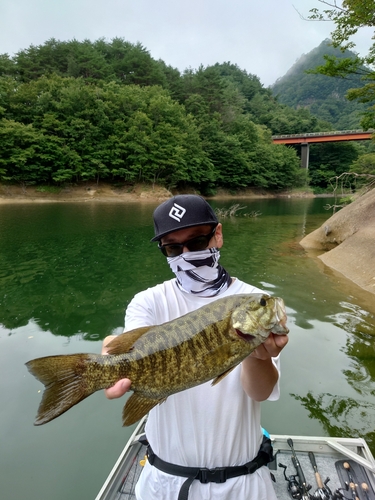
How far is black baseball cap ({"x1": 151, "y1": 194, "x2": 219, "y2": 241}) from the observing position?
2.48 m

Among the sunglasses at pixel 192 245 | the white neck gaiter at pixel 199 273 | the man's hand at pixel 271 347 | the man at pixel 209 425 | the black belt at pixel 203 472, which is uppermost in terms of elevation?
the sunglasses at pixel 192 245

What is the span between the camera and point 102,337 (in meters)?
8.85

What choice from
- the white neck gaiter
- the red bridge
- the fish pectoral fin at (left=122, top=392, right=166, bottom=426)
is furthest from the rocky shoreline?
the red bridge

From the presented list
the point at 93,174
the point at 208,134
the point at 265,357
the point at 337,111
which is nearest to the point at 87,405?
the point at 265,357

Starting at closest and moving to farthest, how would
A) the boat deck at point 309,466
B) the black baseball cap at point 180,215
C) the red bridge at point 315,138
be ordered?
1. the black baseball cap at point 180,215
2. the boat deck at point 309,466
3. the red bridge at point 315,138

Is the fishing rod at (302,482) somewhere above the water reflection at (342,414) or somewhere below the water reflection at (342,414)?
above

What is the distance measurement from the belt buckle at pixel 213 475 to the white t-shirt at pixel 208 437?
3cm

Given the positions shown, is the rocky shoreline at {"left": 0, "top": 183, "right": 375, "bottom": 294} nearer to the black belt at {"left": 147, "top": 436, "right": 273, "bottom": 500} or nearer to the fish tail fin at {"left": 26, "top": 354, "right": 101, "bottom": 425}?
the black belt at {"left": 147, "top": 436, "right": 273, "bottom": 500}

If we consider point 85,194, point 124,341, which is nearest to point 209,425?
point 124,341

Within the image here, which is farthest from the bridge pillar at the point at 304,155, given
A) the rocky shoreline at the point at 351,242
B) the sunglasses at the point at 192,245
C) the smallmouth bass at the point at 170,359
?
the smallmouth bass at the point at 170,359

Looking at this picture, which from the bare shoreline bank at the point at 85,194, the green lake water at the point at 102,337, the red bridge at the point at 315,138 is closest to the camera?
the green lake water at the point at 102,337

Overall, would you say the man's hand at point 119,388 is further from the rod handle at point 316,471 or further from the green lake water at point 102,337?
the green lake water at point 102,337

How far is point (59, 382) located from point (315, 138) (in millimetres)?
96104

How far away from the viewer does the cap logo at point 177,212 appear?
2.48 metres
